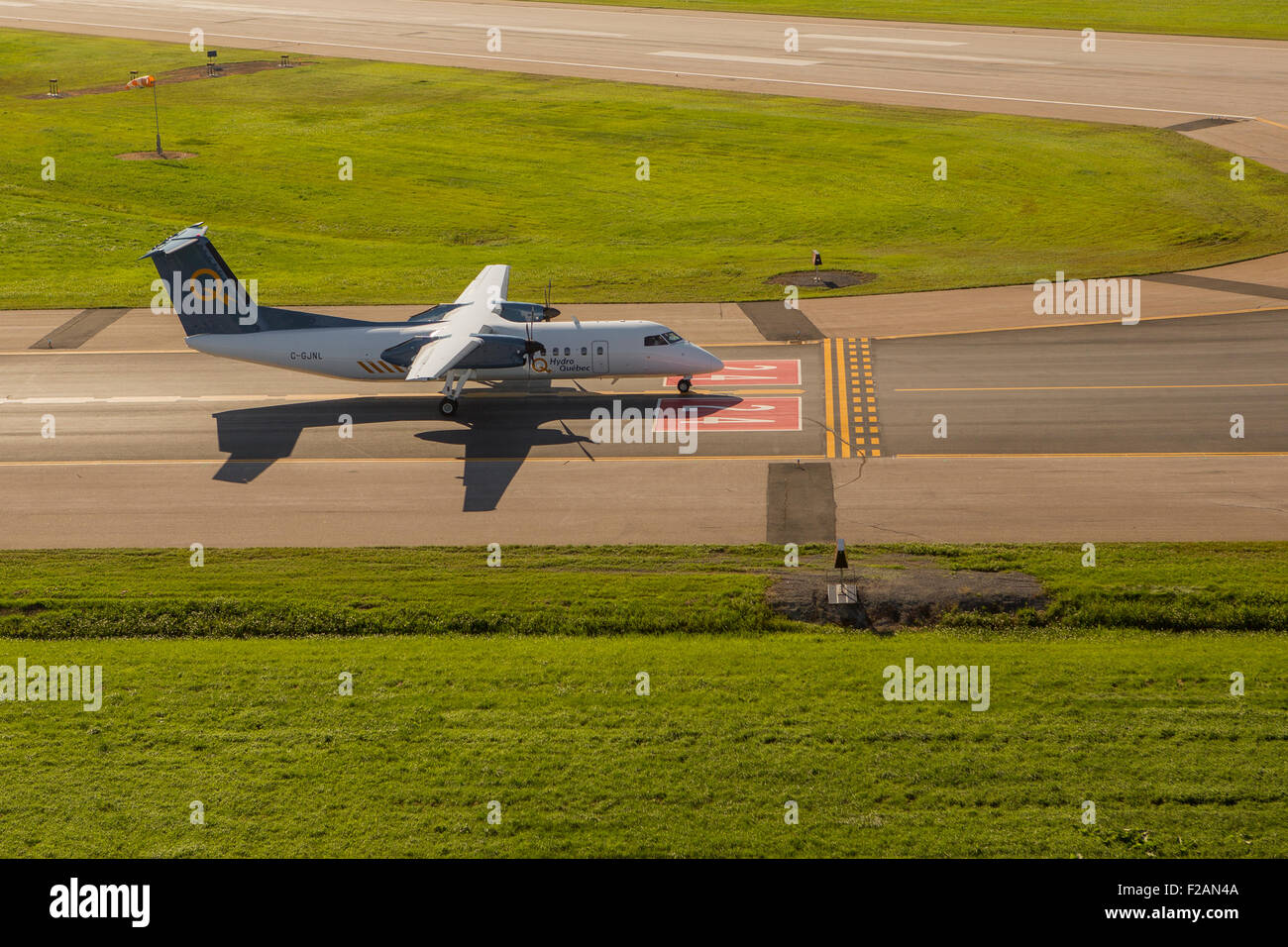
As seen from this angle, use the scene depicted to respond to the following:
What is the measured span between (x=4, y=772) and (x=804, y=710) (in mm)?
16049

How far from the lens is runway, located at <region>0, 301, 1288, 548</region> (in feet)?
116

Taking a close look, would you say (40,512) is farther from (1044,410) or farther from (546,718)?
(1044,410)

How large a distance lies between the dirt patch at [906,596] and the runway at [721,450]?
3320 mm

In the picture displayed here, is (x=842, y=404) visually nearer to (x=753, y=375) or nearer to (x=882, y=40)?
(x=753, y=375)

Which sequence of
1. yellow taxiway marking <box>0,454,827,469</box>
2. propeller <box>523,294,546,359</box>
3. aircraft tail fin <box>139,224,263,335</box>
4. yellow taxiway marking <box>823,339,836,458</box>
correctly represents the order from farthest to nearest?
propeller <box>523,294,546,359</box>
aircraft tail fin <box>139,224,263,335</box>
yellow taxiway marking <box>823,339,836,458</box>
yellow taxiway marking <box>0,454,827,469</box>

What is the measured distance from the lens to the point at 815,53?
113m

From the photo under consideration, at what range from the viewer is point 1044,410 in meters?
43.5

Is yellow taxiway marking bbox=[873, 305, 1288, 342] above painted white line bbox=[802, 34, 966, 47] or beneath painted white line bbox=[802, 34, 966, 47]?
beneath

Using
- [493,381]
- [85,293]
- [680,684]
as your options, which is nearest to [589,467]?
[493,381]

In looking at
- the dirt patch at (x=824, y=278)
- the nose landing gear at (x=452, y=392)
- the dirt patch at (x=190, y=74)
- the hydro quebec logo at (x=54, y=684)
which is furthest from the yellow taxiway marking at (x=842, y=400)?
the dirt patch at (x=190, y=74)

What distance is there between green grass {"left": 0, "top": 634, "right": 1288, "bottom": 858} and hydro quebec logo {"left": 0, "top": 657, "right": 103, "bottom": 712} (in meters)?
0.42

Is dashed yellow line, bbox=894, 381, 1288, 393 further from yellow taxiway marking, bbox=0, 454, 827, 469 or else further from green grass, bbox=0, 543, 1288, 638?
green grass, bbox=0, 543, 1288, 638

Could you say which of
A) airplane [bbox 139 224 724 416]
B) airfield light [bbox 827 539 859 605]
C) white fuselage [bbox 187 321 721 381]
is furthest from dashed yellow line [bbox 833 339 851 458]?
airfield light [bbox 827 539 859 605]

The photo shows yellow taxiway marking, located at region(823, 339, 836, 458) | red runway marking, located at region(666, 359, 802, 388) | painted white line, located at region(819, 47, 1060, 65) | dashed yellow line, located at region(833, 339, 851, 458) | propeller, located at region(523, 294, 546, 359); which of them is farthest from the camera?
painted white line, located at region(819, 47, 1060, 65)
